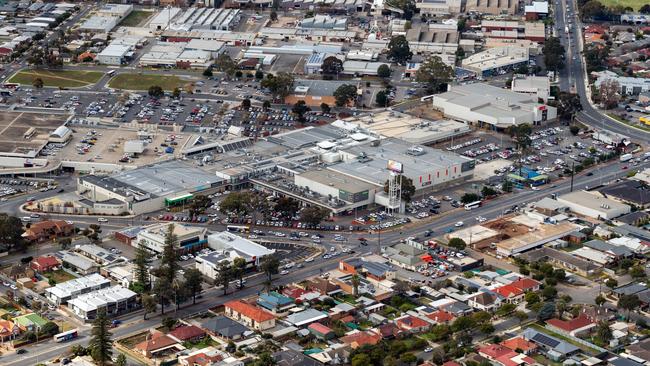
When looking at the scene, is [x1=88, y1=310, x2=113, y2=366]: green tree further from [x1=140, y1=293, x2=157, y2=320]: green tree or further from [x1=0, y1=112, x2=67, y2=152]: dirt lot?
[x1=0, y1=112, x2=67, y2=152]: dirt lot

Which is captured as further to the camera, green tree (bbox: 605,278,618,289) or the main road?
the main road

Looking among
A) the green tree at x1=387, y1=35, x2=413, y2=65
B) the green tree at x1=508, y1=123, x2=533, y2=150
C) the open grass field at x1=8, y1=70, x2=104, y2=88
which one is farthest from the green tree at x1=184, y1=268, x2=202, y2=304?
the green tree at x1=387, y1=35, x2=413, y2=65

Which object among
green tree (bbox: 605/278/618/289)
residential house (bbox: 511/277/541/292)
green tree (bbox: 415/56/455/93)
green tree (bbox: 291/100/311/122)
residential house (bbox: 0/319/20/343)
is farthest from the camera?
green tree (bbox: 415/56/455/93)

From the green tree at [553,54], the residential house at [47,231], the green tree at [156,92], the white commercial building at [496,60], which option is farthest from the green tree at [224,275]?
the green tree at [553,54]

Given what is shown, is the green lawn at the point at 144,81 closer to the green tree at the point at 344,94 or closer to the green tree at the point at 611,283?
the green tree at the point at 344,94

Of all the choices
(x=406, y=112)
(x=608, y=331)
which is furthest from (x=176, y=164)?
(x=608, y=331)

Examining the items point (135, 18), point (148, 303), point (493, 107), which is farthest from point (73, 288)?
point (135, 18)
